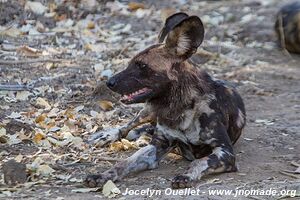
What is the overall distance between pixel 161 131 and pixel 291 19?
3980mm

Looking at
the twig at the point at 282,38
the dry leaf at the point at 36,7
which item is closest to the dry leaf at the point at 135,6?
the dry leaf at the point at 36,7

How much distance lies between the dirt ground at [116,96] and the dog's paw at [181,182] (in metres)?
0.08

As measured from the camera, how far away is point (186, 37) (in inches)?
175

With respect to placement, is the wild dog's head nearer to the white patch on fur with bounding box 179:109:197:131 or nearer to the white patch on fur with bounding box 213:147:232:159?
the white patch on fur with bounding box 179:109:197:131

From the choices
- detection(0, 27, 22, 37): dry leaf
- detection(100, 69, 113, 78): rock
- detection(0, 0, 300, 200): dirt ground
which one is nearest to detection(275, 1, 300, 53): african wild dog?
detection(0, 0, 300, 200): dirt ground

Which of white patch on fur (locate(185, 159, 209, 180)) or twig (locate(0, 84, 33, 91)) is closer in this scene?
white patch on fur (locate(185, 159, 209, 180))

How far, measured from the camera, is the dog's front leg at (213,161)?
416 cm

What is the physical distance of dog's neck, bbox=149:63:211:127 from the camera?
4.53 metres

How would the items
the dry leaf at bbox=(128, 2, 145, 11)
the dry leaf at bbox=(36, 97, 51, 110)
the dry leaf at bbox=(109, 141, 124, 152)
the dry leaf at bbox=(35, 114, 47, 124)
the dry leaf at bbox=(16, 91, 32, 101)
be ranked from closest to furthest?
the dry leaf at bbox=(109, 141, 124, 152) → the dry leaf at bbox=(35, 114, 47, 124) → the dry leaf at bbox=(36, 97, 51, 110) → the dry leaf at bbox=(16, 91, 32, 101) → the dry leaf at bbox=(128, 2, 145, 11)

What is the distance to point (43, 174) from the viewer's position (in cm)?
438

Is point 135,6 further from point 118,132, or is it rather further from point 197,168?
point 197,168

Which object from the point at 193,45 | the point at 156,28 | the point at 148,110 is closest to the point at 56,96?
the point at 148,110

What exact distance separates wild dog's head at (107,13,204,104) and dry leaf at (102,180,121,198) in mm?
570

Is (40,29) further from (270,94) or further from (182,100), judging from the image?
(182,100)
